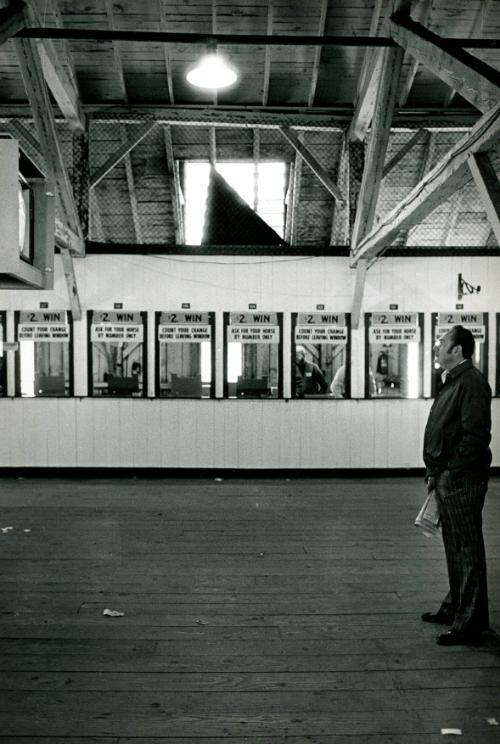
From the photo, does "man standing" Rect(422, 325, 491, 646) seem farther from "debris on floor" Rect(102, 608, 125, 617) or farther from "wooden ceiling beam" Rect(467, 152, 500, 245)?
"debris on floor" Rect(102, 608, 125, 617)

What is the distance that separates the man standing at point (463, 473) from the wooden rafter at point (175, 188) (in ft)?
28.9

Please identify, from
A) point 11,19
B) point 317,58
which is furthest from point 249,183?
point 11,19

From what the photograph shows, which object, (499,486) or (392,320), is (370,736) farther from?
(392,320)

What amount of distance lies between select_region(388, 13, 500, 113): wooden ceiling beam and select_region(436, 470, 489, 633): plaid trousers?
8.70 feet

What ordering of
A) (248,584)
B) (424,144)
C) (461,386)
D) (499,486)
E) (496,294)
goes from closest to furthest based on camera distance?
(461,386) → (248,584) → (499,486) → (496,294) → (424,144)

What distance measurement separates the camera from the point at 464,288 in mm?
9766

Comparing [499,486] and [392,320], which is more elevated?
[392,320]

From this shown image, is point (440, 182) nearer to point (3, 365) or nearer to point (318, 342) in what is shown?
point (318, 342)

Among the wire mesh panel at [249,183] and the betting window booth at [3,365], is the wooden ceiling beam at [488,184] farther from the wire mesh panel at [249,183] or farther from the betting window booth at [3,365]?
the betting window booth at [3,365]

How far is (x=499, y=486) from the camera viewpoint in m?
9.16

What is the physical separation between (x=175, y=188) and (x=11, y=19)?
20.8 ft

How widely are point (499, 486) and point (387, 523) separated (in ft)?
9.49

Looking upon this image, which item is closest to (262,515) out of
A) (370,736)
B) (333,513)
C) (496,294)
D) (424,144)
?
(333,513)

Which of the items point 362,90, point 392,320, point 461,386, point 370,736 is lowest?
point 370,736
